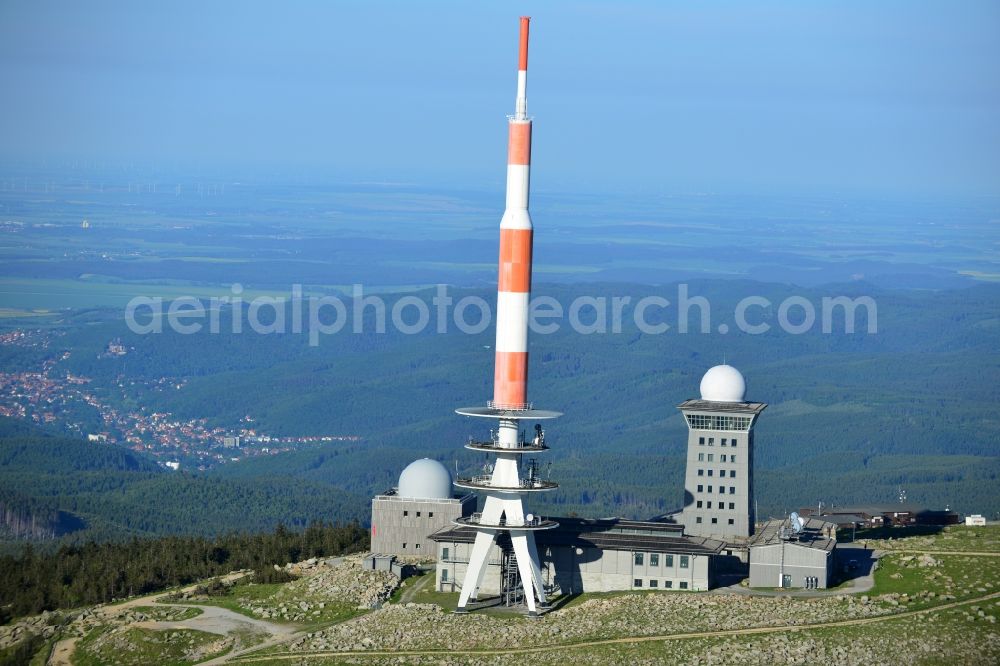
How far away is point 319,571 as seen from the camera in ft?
376

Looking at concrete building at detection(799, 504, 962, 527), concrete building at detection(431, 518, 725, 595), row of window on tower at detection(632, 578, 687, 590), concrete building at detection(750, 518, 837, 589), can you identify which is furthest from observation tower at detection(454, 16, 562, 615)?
concrete building at detection(799, 504, 962, 527)

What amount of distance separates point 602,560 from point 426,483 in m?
15.3

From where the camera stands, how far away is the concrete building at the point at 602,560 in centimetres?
10638

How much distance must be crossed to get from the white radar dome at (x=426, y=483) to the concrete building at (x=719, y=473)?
46.8 ft

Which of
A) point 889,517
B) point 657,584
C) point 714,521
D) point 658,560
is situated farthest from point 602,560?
point 889,517

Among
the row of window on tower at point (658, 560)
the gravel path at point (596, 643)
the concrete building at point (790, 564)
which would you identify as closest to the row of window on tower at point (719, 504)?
the concrete building at point (790, 564)

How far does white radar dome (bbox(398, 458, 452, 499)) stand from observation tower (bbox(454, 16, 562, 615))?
42.5ft

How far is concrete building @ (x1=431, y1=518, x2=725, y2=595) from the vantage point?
349 feet

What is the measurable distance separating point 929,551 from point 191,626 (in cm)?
4146

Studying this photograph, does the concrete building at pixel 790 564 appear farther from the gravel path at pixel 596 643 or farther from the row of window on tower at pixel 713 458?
the row of window on tower at pixel 713 458

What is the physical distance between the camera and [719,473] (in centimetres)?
11825

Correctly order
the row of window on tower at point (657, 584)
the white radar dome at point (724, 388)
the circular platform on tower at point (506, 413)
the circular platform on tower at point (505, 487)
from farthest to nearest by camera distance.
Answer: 1. the white radar dome at point (724, 388)
2. the row of window on tower at point (657, 584)
3. the circular platform on tower at point (505, 487)
4. the circular platform on tower at point (506, 413)

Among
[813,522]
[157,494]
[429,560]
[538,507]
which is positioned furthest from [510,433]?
[157,494]

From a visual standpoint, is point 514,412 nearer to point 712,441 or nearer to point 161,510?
point 712,441
